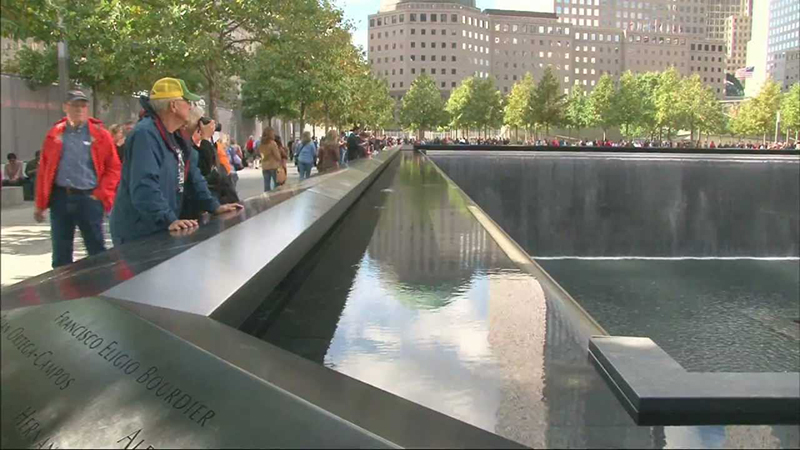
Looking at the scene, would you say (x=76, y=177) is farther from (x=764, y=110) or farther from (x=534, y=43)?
(x=534, y=43)

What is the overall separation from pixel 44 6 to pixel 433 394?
641cm

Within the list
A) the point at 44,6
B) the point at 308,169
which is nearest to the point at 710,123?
the point at 308,169

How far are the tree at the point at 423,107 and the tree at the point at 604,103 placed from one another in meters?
18.6

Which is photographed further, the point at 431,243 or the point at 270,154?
the point at 270,154

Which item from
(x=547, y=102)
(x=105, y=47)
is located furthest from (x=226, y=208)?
(x=547, y=102)

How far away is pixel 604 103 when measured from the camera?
236 feet

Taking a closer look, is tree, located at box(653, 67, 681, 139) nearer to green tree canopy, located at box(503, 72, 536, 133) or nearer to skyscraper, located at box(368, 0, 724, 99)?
green tree canopy, located at box(503, 72, 536, 133)

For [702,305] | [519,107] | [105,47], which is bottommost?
[702,305]

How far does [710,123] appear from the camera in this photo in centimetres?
7212

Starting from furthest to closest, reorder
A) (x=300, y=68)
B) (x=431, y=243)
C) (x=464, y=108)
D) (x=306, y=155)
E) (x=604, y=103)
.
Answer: (x=464, y=108), (x=604, y=103), (x=300, y=68), (x=306, y=155), (x=431, y=243)

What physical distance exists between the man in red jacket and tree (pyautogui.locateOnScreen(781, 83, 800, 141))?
67.9 metres

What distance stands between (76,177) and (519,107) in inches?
2873

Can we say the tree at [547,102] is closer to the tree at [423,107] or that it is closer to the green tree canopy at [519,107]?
the green tree canopy at [519,107]

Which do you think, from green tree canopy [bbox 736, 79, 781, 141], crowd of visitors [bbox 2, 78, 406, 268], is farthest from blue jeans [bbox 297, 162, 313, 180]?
green tree canopy [bbox 736, 79, 781, 141]
